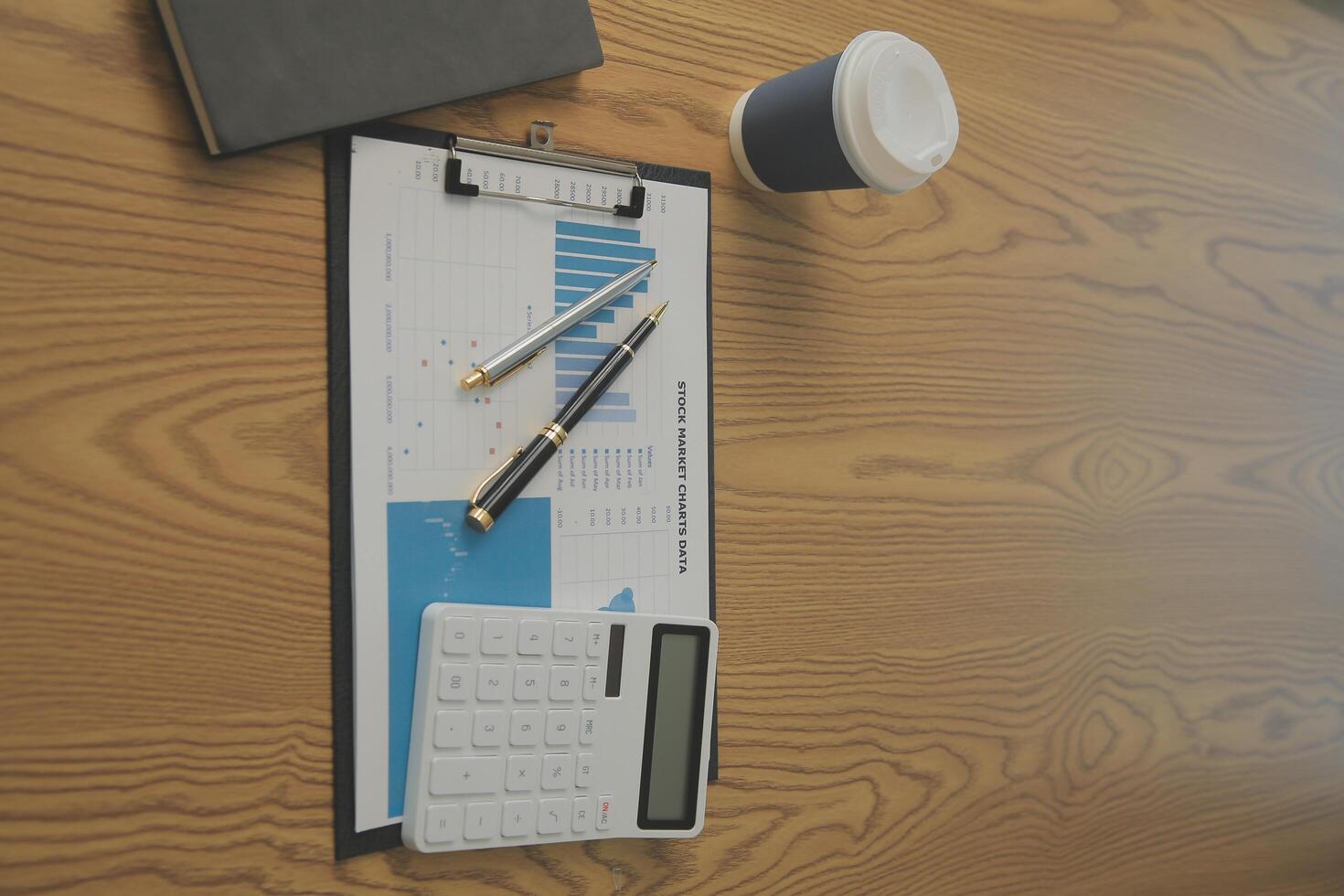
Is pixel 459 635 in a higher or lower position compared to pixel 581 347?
lower

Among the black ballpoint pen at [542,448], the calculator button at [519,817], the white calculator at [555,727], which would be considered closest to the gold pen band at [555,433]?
the black ballpoint pen at [542,448]

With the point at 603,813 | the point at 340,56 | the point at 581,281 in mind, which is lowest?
the point at 603,813

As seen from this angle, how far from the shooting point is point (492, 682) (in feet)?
1.77

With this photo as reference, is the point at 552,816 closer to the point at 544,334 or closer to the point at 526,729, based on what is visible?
the point at 526,729

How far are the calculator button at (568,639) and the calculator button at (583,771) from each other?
6 cm

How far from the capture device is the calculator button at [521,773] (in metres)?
0.54

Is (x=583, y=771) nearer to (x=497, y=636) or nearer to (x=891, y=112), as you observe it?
(x=497, y=636)

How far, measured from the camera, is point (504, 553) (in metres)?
0.55

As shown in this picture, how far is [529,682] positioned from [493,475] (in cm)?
12

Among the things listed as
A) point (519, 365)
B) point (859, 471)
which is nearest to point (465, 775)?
point (519, 365)

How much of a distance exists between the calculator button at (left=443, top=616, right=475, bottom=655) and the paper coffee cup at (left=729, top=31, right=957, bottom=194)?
0.35m

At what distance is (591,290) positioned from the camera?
584mm

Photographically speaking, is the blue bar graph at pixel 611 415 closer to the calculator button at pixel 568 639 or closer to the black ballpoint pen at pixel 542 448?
the black ballpoint pen at pixel 542 448

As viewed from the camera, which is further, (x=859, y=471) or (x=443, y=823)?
(x=859, y=471)
